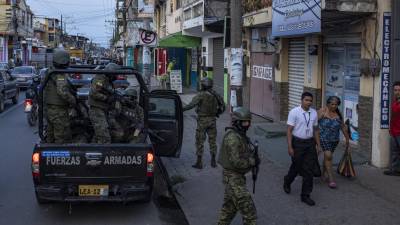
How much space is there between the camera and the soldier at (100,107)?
26.2 feet

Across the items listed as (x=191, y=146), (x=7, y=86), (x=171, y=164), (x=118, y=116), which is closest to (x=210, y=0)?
(x=7, y=86)

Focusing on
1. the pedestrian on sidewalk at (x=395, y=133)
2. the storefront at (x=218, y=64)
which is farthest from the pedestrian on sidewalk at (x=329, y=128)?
the storefront at (x=218, y=64)

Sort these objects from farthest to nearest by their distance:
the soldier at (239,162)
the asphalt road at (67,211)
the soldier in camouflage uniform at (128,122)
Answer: the soldier in camouflage uniform at (128,122) < the asphalt road at (67,211) < the soldier at (239,162)

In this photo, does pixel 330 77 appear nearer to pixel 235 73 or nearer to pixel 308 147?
pixel 235 73

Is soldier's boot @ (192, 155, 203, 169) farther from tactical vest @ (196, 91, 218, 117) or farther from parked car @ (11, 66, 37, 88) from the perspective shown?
parked car @ (11, 66, 37, 88)

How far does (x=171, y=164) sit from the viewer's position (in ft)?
37.3

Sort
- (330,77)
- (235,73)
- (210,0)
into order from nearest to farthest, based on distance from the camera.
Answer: (235,73) → (330,77) → (210,0)

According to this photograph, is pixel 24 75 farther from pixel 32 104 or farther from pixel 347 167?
pixel 347 167

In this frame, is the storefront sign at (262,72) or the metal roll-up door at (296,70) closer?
the metal roll-up door at (296,70)

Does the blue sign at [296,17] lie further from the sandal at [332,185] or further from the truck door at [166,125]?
the sandal at [332,185]

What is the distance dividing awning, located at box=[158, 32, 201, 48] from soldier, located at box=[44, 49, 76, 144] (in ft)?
67.0

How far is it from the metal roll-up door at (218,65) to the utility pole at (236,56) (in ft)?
52.5

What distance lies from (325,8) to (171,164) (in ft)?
13.6

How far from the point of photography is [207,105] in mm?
10406
